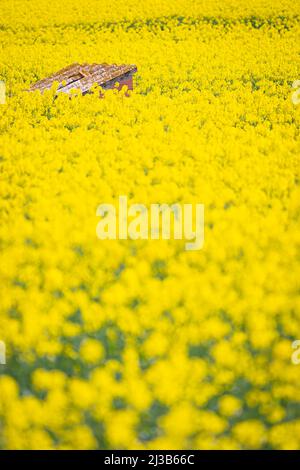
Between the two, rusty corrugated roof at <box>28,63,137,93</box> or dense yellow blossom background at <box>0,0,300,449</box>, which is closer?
dense yellow blossom background at <box>0,0,300,449</box>

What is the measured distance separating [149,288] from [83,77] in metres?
5.82

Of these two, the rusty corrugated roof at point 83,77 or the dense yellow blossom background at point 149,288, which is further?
the rusty corrugated roof at point 83,77

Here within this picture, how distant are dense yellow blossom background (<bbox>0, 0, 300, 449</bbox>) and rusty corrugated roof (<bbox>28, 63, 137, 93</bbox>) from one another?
111 centimetres

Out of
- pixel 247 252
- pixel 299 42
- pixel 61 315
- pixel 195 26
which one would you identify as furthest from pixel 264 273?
pixel 195 26

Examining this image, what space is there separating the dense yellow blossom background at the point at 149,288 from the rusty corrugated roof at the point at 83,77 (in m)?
1.11

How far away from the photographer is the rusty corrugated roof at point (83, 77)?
24.3ft

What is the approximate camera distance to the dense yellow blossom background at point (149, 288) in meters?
2.25

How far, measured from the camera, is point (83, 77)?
7.72 metres

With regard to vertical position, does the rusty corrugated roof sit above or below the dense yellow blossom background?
above

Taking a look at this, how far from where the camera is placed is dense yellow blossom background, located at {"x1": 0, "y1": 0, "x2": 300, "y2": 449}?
225 centimetres

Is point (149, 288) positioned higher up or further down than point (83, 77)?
further down

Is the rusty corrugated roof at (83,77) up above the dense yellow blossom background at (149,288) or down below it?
above

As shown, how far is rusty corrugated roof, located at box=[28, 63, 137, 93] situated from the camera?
742cm
